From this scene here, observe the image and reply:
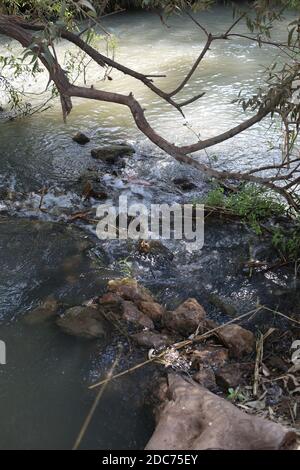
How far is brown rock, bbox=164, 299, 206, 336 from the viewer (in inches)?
118

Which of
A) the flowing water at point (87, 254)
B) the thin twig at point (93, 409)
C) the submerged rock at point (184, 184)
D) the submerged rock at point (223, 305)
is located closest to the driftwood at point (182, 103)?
the flowing water at point (87, 254)

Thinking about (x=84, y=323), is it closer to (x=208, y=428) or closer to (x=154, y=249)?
(x=154, y=249)

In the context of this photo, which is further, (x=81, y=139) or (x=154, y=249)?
(x=81, y=139)

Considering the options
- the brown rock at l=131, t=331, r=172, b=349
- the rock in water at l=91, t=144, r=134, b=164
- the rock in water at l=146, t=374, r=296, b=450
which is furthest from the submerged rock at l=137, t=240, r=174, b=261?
the rock in water at l=91, t=144, r=134, b=164

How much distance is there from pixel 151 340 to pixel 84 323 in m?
0.42

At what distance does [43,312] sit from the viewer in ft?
10.4

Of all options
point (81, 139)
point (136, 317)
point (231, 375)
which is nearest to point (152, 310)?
point (136, 317)

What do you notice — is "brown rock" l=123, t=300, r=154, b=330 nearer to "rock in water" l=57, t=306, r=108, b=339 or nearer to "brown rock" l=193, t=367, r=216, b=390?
"rock in water" l=57, t=306, r=108, b=339

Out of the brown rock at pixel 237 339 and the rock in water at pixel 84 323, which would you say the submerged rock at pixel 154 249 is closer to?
the rock in water at pixel 84 323

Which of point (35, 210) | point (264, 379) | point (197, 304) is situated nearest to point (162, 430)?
point (264, 379)

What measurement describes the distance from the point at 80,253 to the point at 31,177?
1497mm

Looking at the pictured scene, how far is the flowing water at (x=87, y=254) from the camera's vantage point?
256 cm

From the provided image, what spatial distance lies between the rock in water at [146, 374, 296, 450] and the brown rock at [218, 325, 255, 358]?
47cm

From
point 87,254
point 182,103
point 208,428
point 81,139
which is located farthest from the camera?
point 81,139
